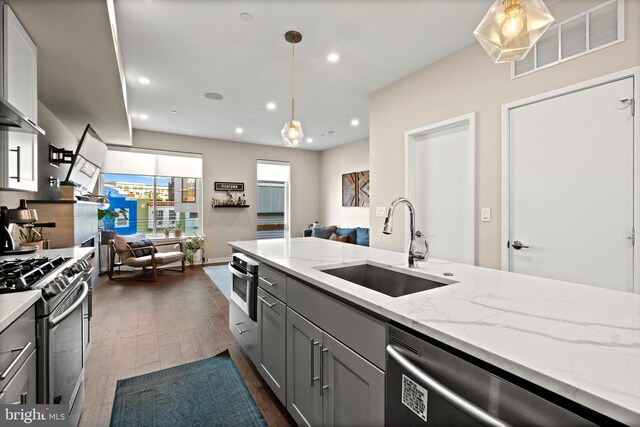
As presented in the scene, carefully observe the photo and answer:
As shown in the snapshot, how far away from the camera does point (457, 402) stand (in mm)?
715

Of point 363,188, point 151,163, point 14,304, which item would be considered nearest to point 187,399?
point 14,304

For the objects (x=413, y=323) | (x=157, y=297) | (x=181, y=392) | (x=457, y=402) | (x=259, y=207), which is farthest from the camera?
(x=259, y=207)

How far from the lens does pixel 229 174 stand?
21.9 ft

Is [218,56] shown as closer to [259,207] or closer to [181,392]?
[181,392]

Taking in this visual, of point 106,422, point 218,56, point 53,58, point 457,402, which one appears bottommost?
point 106,422

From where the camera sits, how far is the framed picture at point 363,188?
20.8 ft

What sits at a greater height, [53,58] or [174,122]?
[174,122]

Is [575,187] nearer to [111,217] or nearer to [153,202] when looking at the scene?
[153,202]

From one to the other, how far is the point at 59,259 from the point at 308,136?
5100 mm

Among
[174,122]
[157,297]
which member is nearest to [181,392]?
[157,297]

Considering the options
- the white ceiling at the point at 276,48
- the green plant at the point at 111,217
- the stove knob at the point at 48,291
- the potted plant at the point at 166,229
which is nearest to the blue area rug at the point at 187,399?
the stove knob at the point at 48,291

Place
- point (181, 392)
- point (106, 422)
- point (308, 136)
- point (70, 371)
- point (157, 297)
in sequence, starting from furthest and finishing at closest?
point (308, 136)
point (157, 297)
point (181, 392)
point (106, 422)
point (70, 371)

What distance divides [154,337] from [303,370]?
205 cm

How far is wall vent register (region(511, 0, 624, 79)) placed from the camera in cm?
197
